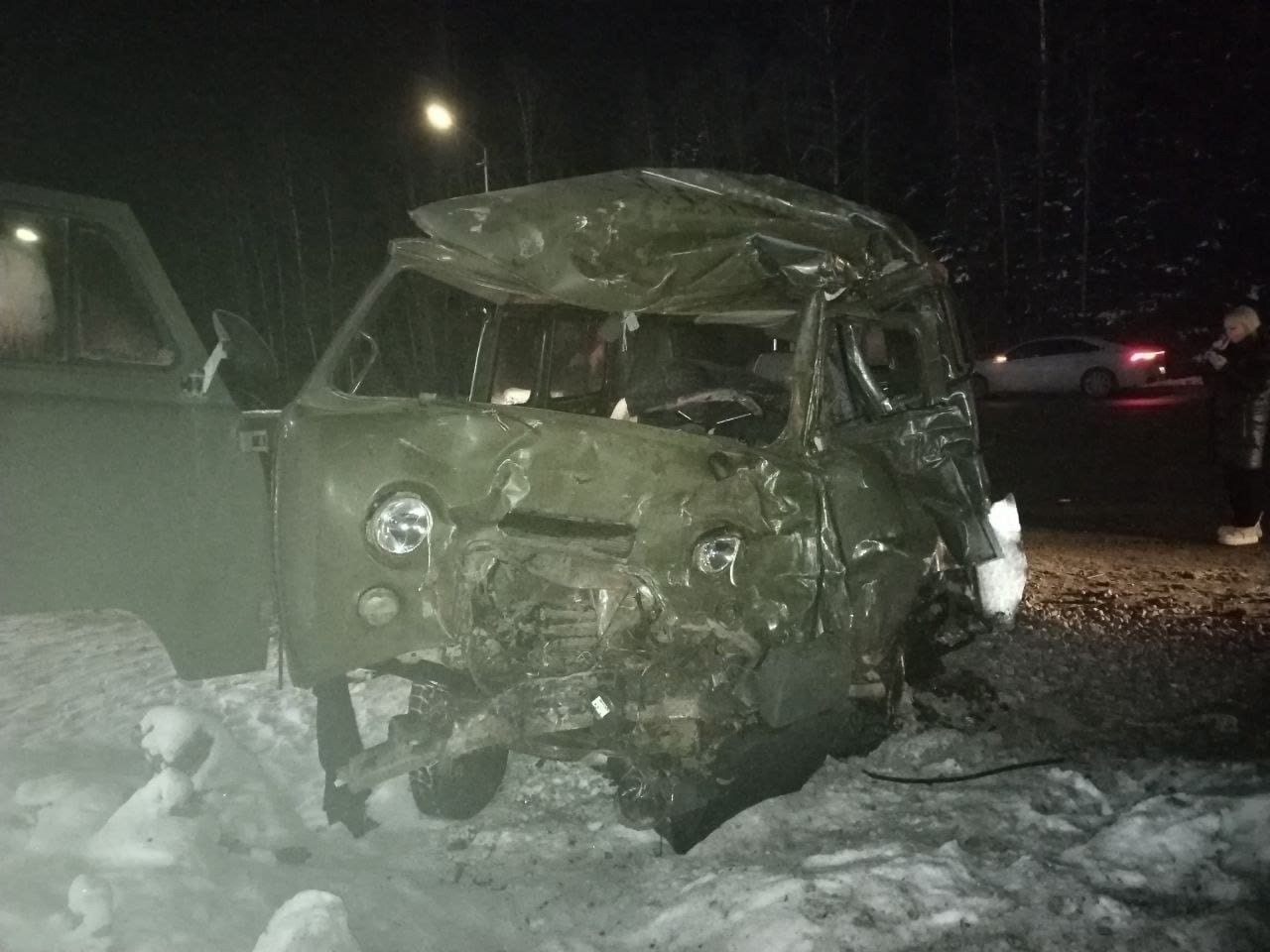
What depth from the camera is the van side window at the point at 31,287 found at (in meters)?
3.94

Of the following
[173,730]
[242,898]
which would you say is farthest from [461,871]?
[173,730]

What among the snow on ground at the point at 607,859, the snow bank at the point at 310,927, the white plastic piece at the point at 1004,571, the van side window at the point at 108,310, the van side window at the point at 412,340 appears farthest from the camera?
the white plastic piece at the point at 1004,571

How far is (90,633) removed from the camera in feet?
20.1

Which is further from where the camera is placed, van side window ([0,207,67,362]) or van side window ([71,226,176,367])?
van side window ([71,226,176,367])

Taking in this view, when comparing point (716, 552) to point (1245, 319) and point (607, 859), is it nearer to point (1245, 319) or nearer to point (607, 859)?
point (607, 859)

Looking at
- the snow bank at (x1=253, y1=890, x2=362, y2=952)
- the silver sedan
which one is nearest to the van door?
the snow bank at (x1=253, y1=890, x2=362, y2=952)

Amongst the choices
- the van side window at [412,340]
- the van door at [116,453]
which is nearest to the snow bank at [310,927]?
the van door at [116,453]

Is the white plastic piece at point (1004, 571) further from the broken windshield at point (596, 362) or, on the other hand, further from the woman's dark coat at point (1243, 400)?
the woman's dark coat at point (1243, 400)

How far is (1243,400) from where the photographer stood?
298 inches

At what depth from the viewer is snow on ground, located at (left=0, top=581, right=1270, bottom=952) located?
3061 millimetres

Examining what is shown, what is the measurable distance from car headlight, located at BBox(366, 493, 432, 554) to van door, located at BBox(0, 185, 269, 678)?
1256 mm

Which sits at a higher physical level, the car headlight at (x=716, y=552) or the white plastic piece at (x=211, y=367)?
the white plastic piece at (x=211, y=367)

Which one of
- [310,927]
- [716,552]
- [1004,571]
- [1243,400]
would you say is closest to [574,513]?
[716,552]

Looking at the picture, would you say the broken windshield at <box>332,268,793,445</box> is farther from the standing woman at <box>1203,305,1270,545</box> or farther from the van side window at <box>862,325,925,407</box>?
the standing woman at <box>1203,305,1270,545</box>
